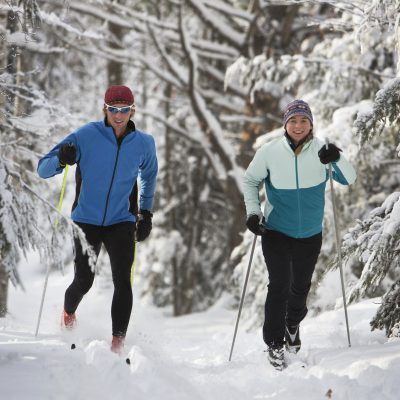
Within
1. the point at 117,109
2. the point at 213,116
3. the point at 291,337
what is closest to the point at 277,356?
the point at 291,337

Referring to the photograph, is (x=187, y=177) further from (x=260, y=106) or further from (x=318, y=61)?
Result: (x=318, y=61)

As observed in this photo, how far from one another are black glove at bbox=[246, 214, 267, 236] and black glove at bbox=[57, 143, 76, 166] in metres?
1.36

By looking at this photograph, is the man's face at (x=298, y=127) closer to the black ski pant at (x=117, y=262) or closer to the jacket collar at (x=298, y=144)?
the jacket collar at (x=298, y=144)

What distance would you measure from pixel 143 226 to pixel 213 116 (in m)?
7.64

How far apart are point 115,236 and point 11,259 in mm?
1046

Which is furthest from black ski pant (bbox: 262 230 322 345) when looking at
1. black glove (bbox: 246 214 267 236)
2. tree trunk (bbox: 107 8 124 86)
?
tree trunk (bbox: 107 8 124 86)

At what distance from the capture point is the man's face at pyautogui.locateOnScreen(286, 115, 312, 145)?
475cm

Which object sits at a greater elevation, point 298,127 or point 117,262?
point 298,127

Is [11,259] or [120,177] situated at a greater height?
[120,177]

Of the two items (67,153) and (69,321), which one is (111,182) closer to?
(67,153)

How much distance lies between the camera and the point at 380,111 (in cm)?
482

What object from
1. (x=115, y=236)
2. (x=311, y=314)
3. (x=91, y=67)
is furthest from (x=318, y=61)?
(x=91, y=67)

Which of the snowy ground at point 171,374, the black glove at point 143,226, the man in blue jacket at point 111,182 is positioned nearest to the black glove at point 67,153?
the man in blue jacket at point 111,182

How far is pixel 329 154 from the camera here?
461cm
